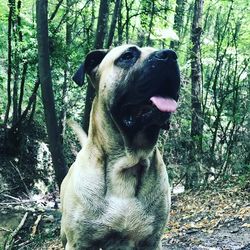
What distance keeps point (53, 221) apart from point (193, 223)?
2.46m

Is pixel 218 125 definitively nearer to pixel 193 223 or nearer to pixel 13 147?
pixel 193 223

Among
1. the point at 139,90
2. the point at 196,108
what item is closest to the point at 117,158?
the point at 139,90

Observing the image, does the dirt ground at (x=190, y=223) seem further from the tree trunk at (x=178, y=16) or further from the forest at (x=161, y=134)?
the tree trunk at (x=178, y=16)

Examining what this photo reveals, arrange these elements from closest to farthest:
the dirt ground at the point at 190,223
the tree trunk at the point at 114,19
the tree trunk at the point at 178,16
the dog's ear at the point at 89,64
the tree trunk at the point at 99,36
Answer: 1. the dog's ear at the point at 89,64
2. the dirt ground at the point at 190,223
3. the tree trunk at the point at 99,36
4. the tree trunk at the point at 114,19
5. the tree trunk at the point at 178,16

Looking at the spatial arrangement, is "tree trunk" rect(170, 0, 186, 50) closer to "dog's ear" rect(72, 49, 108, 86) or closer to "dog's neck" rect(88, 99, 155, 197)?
"dog's ear" rect(72, 49, 108, 86)

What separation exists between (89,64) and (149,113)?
827 millimetres

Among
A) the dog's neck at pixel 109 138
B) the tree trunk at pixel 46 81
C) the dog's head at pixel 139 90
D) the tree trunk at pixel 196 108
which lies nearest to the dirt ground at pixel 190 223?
the tree trunk at pixel 196 108

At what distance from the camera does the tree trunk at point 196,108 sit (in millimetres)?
10109

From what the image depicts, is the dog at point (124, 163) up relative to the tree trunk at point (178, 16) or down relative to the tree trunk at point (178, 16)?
down

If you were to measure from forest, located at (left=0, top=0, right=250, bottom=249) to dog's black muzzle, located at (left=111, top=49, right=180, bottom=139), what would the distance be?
2.36 m

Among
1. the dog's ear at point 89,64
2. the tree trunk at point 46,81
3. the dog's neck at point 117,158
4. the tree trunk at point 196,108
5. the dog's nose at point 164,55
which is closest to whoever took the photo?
the dog's nose at point 164,55

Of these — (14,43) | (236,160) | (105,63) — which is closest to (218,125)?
(236,160)

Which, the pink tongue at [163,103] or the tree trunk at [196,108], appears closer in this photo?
the pink tongue at [163,103]

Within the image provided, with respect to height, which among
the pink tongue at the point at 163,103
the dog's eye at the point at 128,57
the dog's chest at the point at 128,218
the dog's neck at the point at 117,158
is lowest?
the dog's chest at the point at 128,218
